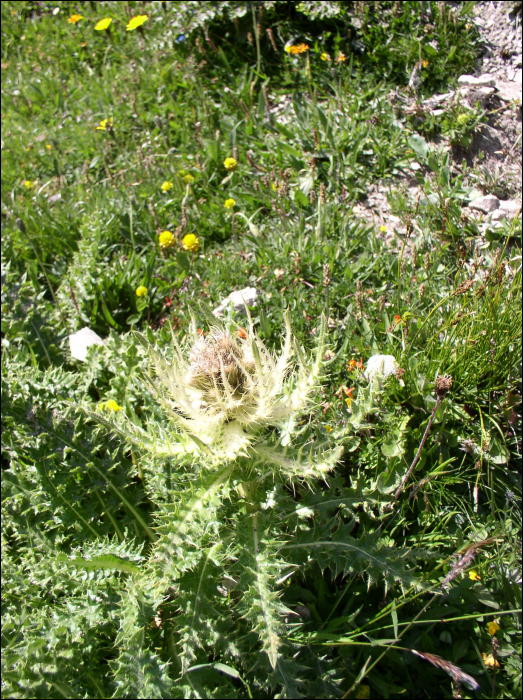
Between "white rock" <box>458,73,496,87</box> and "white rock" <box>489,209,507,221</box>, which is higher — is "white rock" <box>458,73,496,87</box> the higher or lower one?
the higher one

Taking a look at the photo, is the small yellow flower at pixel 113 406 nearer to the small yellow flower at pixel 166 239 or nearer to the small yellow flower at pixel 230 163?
the small yellow flower at pixel 166 239

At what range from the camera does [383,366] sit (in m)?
2.46

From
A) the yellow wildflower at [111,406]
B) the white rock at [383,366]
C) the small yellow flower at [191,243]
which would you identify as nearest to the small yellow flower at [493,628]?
the white rock at [383,366]

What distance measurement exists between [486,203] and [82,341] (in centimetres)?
260

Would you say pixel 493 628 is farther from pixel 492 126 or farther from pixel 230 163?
pixel 492 126

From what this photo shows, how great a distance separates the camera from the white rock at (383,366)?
8.03 ft

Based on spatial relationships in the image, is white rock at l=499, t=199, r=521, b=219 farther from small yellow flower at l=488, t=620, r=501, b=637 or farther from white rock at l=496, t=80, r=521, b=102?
small yellow flower at l=488, t=620, r=501, b=637

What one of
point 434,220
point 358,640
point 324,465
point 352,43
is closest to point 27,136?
point 352,43

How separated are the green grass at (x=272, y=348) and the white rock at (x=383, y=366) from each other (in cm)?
5

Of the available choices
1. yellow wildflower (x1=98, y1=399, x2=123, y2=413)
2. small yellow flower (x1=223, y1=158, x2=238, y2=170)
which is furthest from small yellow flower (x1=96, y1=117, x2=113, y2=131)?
yellow wildflower (x1=98, y1=399, x2=123, y2=413)

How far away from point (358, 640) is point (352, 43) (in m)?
4.18

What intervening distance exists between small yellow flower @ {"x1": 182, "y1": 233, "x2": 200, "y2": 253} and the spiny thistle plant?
59.3 inches

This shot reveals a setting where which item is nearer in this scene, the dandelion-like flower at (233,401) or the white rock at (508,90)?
the dandelion-like flower at (233,401)

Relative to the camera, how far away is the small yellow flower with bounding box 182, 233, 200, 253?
3.35m
